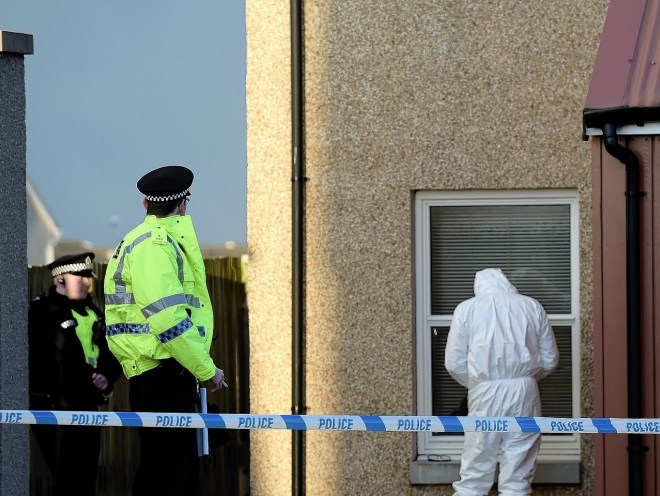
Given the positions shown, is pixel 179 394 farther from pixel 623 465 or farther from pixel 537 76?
pixel 537 76

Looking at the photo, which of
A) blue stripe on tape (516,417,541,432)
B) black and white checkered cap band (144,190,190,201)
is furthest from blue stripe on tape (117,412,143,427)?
blue stripe on tape (516,417,541,432)

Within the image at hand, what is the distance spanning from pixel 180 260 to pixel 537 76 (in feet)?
9.48

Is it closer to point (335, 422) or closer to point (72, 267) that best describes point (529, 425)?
point (335, 422)

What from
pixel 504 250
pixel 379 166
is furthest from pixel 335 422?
pixel 504 250

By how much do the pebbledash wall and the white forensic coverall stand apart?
0.50 metres

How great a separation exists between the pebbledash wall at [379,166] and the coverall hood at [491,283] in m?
0.51

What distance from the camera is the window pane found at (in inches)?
299

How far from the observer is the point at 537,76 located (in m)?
7.40

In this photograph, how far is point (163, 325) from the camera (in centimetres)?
534

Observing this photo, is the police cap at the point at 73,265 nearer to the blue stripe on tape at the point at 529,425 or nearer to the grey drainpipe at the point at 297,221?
the grey drainpipe at the point at 297,221

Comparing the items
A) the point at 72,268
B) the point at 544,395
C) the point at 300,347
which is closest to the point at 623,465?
the point at 544,395

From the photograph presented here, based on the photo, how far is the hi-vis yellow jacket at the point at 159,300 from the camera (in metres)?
5.35

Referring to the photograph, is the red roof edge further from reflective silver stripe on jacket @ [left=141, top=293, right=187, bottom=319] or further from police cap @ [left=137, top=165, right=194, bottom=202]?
reflective silver stripe on jacket @ [left=141, top=293, right=187, bottom=319]

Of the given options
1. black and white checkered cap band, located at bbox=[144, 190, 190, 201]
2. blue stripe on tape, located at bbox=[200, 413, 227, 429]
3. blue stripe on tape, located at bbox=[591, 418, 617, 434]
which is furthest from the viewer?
black and white checkered cap band, located at bbox=[144, 190, 190, 201]
